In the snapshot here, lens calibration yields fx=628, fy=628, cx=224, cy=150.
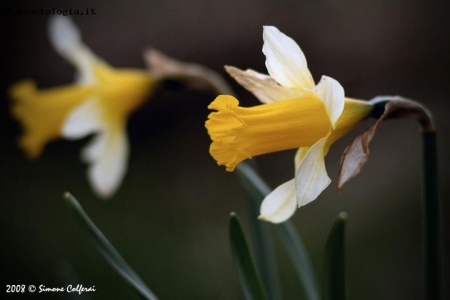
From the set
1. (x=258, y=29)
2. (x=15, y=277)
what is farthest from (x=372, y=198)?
(x=15, y=277)

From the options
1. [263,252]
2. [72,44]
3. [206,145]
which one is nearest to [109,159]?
[72,44]

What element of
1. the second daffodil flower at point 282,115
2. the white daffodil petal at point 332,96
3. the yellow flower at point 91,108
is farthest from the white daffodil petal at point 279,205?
the yellow flower at point 91,108

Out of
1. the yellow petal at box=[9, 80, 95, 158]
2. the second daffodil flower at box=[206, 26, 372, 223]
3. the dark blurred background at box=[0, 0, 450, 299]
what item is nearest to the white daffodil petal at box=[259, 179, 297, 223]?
the second daffodil flower at box=[206, 26, 372, 223]

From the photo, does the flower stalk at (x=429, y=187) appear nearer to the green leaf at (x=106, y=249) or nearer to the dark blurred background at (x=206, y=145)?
the green leaf at (x=106, y=249)

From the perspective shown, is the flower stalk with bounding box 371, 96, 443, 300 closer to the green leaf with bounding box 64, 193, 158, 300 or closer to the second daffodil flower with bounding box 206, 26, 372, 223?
→ the second daffodil flower with bounding box 206, 26, 372, 223

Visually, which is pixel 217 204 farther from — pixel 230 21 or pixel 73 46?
pixel 73 46
